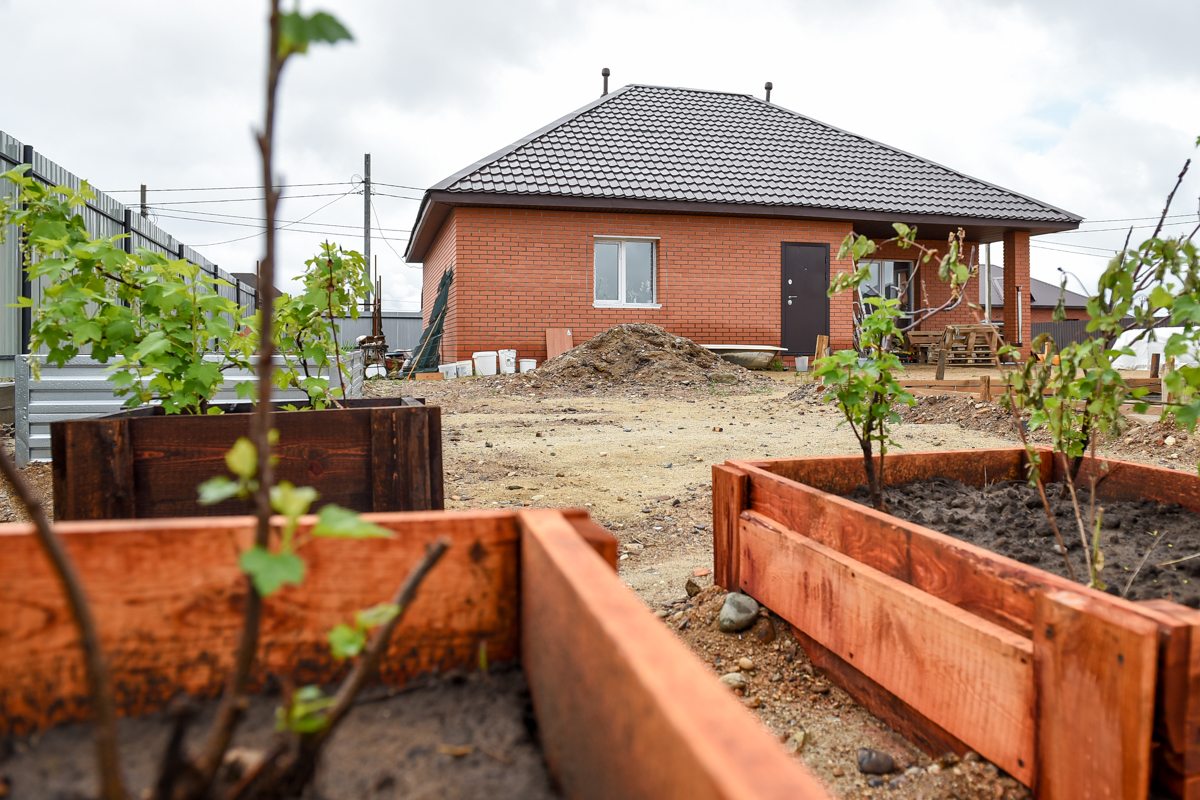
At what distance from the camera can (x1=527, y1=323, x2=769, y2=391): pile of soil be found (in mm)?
10719

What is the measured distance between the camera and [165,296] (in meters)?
2.19

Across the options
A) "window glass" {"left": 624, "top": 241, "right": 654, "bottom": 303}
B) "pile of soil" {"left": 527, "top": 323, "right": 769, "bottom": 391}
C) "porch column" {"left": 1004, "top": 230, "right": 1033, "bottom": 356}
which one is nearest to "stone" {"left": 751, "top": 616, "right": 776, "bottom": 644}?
"pile of soil" {"left": 527, "top": 323, "right": 769, "bottom": 391}

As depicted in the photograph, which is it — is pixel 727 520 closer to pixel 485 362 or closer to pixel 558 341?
pixel 485 362

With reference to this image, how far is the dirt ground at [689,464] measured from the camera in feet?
6.37

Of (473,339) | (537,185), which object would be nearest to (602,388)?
(473,339)

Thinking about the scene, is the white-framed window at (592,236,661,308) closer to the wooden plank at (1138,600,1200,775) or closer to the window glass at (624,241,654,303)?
the window glass at (624,241,654,303)

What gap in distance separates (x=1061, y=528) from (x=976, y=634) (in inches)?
37.8

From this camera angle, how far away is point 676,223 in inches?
532

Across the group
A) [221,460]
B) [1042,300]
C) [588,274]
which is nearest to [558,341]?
[588,274]

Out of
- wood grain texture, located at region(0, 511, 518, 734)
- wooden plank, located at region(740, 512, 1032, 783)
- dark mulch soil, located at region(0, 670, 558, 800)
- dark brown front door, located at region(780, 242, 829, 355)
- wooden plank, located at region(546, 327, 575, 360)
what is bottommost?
wooden plank, located at region(740, 512, 1032, 783)

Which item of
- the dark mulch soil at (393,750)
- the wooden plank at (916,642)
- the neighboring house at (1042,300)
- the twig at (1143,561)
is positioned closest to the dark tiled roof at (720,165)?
the wooden plank at (916,642)

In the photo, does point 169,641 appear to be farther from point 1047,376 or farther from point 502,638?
point 1047,376

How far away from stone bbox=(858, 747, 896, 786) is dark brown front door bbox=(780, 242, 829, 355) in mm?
12898

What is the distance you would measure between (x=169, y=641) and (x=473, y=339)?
12014 millimetres
